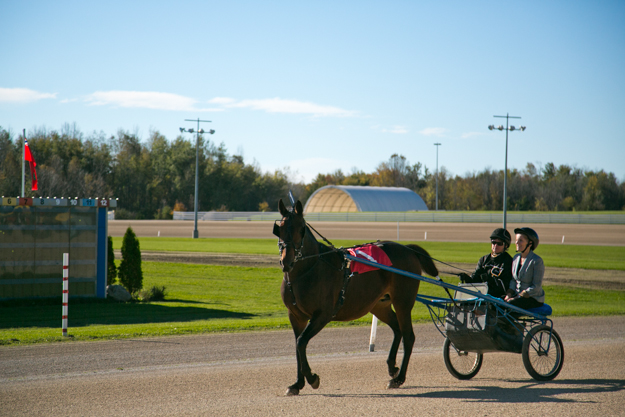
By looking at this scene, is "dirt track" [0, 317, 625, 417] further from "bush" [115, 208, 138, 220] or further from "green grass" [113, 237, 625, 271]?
"bush" [115, 208, 138, 220]

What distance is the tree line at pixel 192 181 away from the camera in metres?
81.3

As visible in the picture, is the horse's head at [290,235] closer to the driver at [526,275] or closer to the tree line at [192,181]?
the driver at [526,275]

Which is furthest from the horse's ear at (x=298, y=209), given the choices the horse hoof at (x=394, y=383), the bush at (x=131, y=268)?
the bush at (x=131, y=268)

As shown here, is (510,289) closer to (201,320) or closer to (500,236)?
(500,236)

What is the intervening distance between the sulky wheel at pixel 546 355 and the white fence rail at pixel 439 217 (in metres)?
52.5

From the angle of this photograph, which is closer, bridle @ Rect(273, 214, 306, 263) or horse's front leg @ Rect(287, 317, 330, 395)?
bridle @ Rect(273, 214, 306, 263)

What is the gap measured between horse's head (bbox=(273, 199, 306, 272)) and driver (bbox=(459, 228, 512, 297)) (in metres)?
2.47

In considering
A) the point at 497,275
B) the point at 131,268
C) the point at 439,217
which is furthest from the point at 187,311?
the point at 439,217

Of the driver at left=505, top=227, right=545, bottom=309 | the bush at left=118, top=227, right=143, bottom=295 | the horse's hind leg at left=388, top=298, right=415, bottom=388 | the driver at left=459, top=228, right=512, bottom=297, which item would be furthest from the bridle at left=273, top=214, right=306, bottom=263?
the bush at left=118, top=227, right=143, bottom=295

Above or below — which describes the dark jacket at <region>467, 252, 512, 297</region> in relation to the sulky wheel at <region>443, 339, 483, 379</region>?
above

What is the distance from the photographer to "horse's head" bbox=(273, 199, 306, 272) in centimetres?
620

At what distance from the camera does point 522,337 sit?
7281mm

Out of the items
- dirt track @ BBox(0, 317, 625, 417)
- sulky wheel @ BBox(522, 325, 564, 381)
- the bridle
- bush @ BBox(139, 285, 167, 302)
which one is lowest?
bush @ BBox(139, 285, 167, 302)

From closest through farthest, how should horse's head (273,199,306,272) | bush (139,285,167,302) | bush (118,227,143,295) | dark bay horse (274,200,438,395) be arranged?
horse's head (273,199,306,272), dark bay horse (274,200,438,395), bush (139,285,167,302), bush (118,227,143,295)
